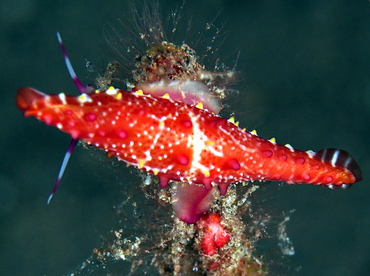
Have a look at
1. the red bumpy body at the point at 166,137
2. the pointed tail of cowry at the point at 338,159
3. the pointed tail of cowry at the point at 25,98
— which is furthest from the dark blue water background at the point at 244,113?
the pointed tail of cowry at the point at 25,98

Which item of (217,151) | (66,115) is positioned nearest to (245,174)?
(217,151)

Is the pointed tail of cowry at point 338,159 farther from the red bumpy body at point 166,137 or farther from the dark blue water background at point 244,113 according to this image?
the dark blue water background at point 244,113

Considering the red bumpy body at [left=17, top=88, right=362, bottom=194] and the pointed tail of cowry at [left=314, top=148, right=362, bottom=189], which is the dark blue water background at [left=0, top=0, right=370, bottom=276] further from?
the red bumpy body at [left=17, top=88, right=362, bottom=194]

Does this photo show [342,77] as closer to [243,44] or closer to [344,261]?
[243,44]

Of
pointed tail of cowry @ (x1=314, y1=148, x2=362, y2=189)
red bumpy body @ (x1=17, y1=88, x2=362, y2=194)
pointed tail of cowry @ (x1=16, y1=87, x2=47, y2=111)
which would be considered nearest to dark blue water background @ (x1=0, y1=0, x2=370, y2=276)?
pointed tail of cowry @ (x1=314, y1=148, x2=362, y2=189)

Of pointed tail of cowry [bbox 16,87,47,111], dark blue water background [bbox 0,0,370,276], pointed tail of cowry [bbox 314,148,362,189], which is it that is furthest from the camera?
dark blue water background [bbox 0,0,370,276]
